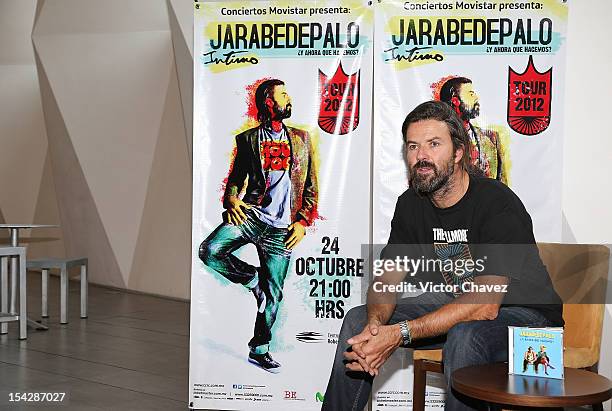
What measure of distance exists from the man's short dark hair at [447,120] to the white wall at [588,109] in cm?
51

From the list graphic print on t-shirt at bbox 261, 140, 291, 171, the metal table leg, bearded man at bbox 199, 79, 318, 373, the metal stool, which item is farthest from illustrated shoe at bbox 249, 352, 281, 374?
the metal stool

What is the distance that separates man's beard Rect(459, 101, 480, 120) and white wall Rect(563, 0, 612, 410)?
1.37 feet

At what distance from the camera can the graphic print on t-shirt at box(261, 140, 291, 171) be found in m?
4.15

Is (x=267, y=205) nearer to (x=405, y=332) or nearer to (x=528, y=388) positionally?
(x=405, y=332)

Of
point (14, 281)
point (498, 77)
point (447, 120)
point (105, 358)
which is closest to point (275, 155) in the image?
point (447, 120)

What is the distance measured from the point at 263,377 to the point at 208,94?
4.67ft

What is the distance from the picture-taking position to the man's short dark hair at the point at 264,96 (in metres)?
4.14

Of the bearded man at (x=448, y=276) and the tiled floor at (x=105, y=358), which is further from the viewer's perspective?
the tiled floor at (x=105, y=358)

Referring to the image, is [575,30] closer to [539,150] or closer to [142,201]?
[539,150]

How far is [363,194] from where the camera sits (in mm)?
4102

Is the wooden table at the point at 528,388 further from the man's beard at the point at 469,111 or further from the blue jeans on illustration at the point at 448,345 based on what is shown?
the man's beard at the point at 469,111

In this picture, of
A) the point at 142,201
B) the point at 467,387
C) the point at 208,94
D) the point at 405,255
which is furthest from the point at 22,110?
the point at 467,387

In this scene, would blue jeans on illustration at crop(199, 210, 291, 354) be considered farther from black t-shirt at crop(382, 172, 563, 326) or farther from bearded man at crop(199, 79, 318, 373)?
black t-shirt at crop(382, 172, 563, 326)

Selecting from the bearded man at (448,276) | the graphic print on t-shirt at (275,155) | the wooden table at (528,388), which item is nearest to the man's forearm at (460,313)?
the bearded man at (448,276)
